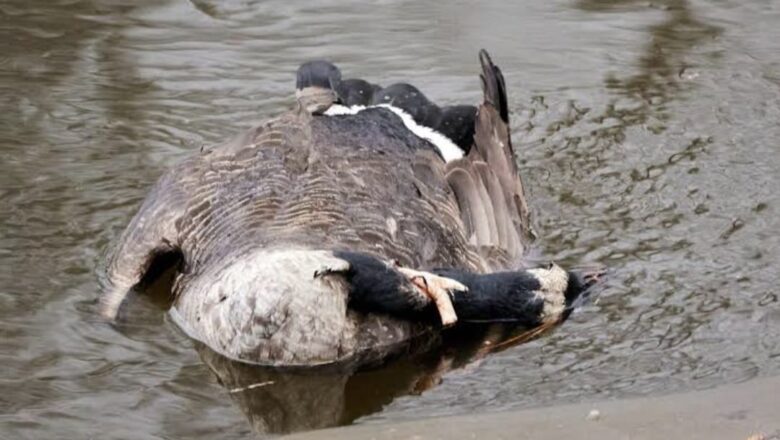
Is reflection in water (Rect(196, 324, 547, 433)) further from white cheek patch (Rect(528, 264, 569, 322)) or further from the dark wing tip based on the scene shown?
the dark wing tip

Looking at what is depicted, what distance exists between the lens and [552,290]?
686cm

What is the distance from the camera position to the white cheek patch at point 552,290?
22.4 feet

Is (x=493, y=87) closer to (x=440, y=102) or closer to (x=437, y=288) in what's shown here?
(x=440, y=102)

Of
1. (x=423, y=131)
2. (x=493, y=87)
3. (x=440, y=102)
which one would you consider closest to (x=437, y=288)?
(x=423, y=131)

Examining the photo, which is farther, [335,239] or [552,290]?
[552,290]

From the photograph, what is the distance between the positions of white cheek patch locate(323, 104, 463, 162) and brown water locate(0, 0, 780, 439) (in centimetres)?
54

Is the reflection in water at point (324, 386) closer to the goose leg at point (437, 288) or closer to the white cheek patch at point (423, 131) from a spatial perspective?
the goose leg at point (437, 288)

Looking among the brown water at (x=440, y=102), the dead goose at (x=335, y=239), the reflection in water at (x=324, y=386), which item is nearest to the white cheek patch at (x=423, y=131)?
the dead goose at (x=335, y=239)

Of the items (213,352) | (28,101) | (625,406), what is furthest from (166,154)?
(625,406)

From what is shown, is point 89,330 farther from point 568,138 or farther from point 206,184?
point 568,138

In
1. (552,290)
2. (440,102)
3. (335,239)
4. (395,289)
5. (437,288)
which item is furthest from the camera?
(440,102)

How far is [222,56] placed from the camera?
991 centimetres

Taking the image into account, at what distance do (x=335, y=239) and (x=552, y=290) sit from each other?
0.92 meters

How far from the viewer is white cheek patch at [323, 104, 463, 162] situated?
789 cm
